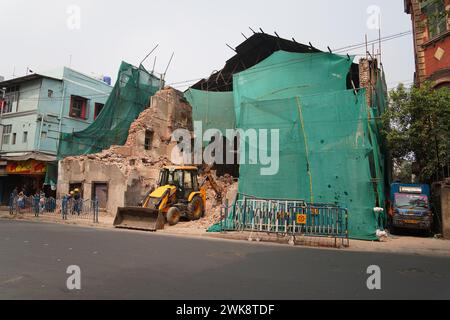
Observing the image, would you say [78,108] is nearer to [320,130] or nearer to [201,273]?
[320,130]

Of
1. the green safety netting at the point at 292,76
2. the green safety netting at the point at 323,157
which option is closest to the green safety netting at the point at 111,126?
the green safety netting at the point at 292,76

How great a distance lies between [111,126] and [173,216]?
12619 mm

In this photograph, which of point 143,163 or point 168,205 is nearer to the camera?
point 168,205

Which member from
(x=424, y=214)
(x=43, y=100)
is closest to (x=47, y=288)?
(x=424, y=214)

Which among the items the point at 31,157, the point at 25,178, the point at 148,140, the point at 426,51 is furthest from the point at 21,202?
the point at 426,51

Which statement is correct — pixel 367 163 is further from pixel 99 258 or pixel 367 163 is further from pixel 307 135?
pixel 99 258

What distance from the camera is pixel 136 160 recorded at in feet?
71.1

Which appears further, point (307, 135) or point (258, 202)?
point (307, 135)

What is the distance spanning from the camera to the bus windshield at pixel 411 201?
14.4m

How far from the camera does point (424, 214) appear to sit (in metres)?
13.9

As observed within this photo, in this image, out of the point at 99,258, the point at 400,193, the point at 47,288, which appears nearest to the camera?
the point at 47,288

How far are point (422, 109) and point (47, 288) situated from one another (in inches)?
645
